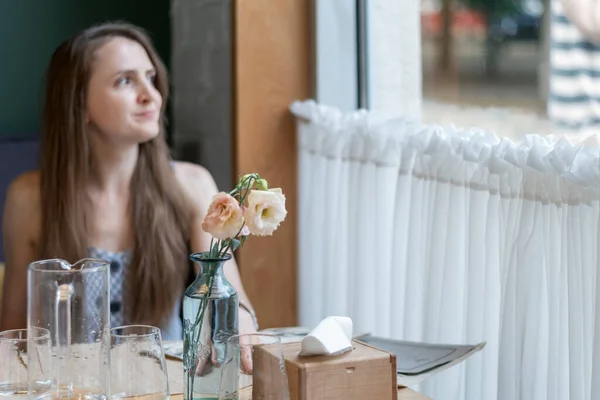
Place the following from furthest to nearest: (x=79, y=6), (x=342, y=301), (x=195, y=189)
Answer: (x=79, y=6), (x=342, y=301), (x=195, y=189)

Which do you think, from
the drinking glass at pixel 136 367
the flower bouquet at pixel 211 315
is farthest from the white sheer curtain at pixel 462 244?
the drinking glass at pixel 136 367

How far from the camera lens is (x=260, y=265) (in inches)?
110

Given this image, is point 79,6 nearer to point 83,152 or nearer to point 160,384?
point 83,152

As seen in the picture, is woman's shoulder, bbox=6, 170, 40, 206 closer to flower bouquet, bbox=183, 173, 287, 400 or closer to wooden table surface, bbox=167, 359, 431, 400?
wooden table surface, bbox=167, 359, 431, 400

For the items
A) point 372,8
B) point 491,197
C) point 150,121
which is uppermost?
point 372,8

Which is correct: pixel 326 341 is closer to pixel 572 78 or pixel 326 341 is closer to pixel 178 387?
pixel 178 387

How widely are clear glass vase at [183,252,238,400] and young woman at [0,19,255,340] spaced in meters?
0.82

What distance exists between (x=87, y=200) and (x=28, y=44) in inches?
47.0

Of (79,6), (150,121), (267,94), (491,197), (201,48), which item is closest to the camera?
(491,197)

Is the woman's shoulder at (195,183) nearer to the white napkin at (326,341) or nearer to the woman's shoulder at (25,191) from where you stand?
the woman's shoulder at (25,191)

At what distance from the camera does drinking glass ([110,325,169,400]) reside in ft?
4.22

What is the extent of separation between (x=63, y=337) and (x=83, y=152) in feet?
3.25

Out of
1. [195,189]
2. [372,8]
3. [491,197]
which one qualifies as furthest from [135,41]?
[491,197]

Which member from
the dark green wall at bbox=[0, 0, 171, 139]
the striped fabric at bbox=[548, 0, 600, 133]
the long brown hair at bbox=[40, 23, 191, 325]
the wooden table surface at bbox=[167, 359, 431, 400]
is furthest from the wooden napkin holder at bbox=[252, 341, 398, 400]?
the dark green wall at bbox=[0, 0, 171, 139]
